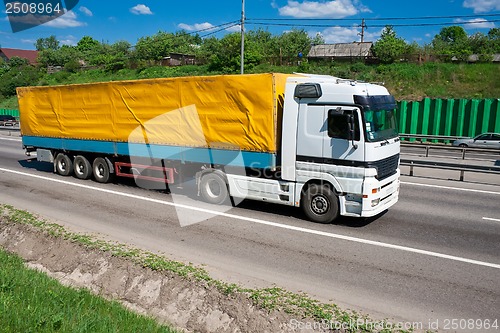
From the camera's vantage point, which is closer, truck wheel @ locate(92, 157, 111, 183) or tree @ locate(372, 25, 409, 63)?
truck wheel @ locate(92, 157, 111, 183)

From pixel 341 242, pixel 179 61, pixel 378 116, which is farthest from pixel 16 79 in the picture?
pixel 341 242

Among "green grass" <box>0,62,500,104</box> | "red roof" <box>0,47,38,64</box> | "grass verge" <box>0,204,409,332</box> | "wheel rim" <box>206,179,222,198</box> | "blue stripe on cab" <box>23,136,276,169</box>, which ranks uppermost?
"red roof" <box>0,47,38,64</box>

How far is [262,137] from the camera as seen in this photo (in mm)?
10398

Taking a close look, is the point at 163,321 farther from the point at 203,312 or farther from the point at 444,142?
the point at 444,142

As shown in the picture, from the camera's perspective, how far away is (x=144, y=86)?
12633 mm

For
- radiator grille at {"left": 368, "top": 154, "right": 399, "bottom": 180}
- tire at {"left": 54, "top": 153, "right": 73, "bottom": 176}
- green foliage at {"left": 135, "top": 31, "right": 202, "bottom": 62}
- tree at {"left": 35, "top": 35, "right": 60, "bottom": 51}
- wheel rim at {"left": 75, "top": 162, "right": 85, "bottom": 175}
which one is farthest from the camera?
tree at {"left": 35, "top": 35, "right": 60, "bottom": 51}

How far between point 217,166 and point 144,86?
3.55 m

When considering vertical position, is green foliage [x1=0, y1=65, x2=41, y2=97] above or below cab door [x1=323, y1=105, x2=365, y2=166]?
above

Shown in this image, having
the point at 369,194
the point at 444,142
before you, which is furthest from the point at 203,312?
the point at 444,142

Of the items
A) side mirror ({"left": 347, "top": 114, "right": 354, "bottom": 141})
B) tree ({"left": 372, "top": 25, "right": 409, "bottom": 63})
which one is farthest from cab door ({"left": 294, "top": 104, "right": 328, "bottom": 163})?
tree ({"left": 372, "top": 25, "right": 409, "bottom": 63})

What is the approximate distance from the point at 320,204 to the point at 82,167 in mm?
9688

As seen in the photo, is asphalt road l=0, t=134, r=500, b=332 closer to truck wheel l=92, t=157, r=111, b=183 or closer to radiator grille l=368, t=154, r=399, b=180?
truck wheel l=92, t=157, r=111, b=183

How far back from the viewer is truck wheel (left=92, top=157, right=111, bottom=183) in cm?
1458

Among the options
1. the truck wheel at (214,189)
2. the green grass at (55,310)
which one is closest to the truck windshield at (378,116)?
Answer: the truck wheel at (214,189)
